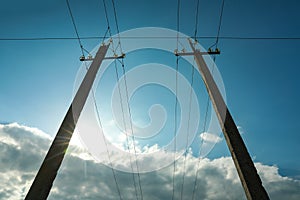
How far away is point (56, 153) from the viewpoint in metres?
5.83

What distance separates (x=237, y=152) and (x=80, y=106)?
4910 mm

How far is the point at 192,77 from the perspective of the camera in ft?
38.4

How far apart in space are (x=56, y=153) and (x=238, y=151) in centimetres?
489

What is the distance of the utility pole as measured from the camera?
5.46m

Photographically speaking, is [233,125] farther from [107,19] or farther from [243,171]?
[107,19]

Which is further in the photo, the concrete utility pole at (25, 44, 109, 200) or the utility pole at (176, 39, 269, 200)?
→ the utility pole at (176, 39, 269, 200)

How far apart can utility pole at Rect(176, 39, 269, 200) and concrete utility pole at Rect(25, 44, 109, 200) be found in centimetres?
447

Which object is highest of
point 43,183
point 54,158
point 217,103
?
point 217,103

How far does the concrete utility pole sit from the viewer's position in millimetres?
5199

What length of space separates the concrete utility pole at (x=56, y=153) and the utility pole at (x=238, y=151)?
4.47 metres

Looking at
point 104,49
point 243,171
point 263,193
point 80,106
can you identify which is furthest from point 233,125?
point 104,49

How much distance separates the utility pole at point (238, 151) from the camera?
5.46 metres

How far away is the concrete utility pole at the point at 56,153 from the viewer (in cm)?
520

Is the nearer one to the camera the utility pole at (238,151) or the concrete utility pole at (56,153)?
the concrete utility pole at (56,153)
